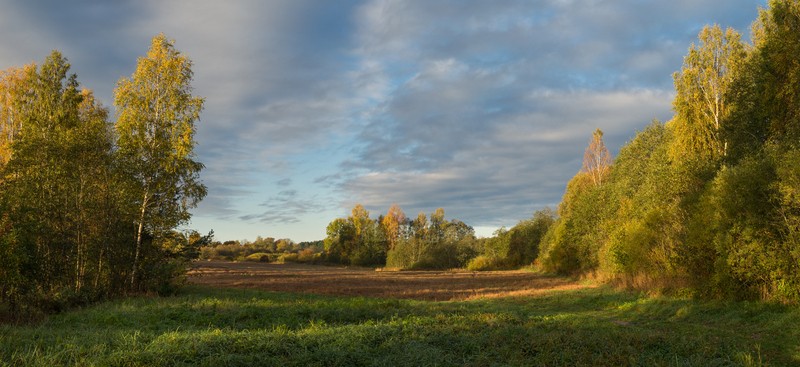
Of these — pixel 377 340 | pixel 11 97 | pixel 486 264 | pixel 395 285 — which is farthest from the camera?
pixel 486 264

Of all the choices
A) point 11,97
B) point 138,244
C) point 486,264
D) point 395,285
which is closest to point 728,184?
point 395,285

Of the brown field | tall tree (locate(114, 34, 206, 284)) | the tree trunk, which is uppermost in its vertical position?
tall tree (locate(114, 34, 206, 284))

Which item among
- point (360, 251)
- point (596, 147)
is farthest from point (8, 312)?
point (360, 251)

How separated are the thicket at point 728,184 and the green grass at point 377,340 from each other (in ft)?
6.01

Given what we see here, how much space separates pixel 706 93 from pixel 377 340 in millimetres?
23528

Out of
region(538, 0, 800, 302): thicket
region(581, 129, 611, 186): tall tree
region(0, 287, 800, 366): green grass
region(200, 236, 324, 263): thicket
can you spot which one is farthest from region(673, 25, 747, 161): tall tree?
region(200, 236, 324, 263): thicket

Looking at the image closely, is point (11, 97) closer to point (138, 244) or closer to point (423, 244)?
point (138, 244)

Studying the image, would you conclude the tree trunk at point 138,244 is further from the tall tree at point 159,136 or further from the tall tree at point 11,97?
the tall tree at point 11,97

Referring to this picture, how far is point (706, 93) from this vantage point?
947 inches

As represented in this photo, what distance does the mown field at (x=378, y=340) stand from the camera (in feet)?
25.4

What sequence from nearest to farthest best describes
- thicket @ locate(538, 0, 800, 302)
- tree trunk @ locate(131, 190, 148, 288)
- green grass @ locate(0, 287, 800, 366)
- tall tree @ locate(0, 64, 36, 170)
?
green grass @ locate(0, 287, 800, 366) → thicket @ locate(538, 0, 800, 302) → tree trunk @ locate(131, 190, 148, 288) → tall tree @ locate(0, 64, 36, 170)

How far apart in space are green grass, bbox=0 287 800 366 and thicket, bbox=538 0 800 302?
1831 millimetres

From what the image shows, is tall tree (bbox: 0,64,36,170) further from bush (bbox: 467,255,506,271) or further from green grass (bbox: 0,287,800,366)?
bush (bbox: 467,255,506,271)

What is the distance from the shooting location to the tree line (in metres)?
16.8
